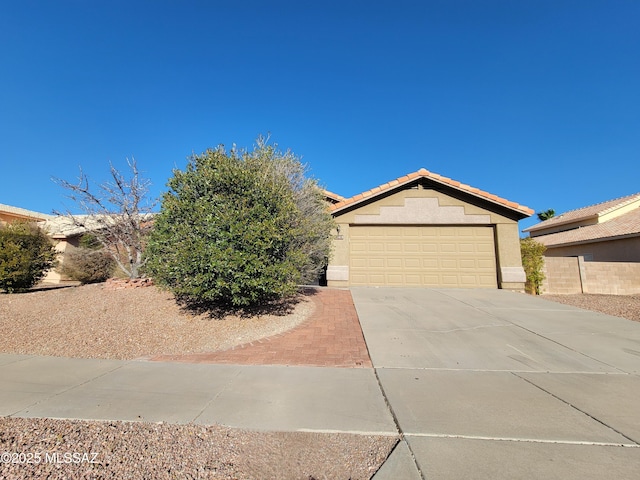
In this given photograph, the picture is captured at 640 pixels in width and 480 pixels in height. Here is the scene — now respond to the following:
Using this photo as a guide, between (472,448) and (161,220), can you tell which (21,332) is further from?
(472,448)

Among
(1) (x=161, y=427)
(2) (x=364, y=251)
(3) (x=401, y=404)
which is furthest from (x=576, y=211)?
(1) (x=161, y=427)

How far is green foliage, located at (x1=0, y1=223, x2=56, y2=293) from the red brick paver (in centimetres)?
790

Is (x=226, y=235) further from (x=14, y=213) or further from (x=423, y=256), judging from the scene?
(x=14, y=213)

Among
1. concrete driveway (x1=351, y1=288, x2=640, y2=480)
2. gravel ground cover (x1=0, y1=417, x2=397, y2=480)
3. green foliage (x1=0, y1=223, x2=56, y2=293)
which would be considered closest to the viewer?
gravel ground cover (x1=0, y1=417, x2=397, y2=480)

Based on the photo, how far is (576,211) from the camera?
86.1ft

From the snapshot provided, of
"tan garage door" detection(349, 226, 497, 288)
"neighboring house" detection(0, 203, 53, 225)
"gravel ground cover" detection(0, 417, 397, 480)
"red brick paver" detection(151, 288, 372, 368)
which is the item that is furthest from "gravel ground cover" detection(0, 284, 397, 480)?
"neighboring house" detection(0, 203, 53, 225)

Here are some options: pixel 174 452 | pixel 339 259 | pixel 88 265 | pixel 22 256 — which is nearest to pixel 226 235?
pixel 174 452

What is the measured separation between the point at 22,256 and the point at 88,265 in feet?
15.4

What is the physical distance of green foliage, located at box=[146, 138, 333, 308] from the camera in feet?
20.9

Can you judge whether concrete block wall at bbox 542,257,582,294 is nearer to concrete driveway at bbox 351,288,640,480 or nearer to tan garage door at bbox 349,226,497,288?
tan garage door at bbox 349,226,497,288

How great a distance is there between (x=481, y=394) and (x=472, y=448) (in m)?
1.28

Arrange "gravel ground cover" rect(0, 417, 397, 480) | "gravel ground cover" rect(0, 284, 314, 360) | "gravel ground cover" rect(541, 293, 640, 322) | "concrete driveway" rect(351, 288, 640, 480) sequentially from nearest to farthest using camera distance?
"gravel ground cover" rect(0, 417, 397, 480), "concrete driveway" rect(351, 288, 640, 480), "gravel ground cover" rect(0, 284, 314, 360), "gravel ground cover" rect(541, 293, 640, 322)

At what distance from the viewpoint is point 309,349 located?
561 cm

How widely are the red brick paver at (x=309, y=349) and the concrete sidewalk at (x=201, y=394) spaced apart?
30cm
